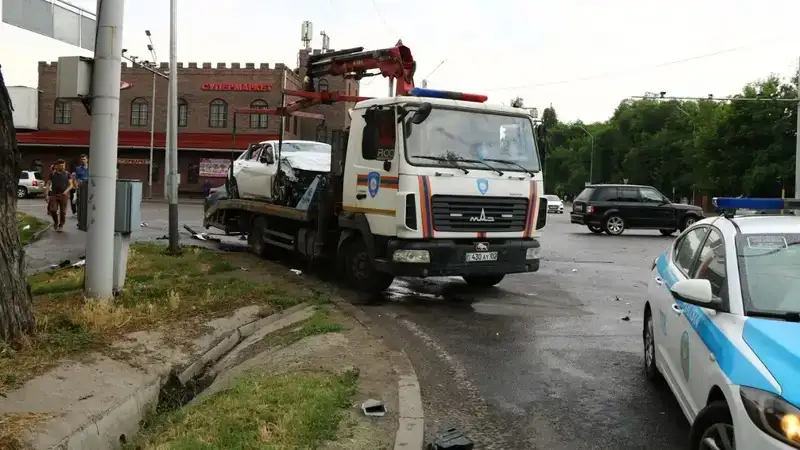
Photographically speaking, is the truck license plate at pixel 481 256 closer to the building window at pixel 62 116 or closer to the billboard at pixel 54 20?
the billboard at pixel 54 20

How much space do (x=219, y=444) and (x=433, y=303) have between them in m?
5.60

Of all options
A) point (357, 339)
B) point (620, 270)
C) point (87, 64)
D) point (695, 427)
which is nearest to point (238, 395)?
point (357, 339)

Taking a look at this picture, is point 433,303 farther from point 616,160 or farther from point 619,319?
point 616,160

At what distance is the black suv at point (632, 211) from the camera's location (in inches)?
930

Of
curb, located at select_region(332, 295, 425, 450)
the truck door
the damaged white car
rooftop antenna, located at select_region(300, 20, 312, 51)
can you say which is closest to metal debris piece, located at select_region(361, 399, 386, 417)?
curb, located at select_region(332, 295, 425, 450)

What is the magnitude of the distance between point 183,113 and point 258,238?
41417 millimetres

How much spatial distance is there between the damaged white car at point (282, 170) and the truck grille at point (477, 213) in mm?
2945

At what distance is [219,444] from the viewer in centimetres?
407

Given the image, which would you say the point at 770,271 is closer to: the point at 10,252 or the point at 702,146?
the point at 10,252

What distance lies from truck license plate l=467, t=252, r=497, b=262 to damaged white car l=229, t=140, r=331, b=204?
320 cm

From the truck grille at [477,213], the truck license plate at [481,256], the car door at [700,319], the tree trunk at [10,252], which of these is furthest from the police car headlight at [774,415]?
the truck license plate at [481,256]

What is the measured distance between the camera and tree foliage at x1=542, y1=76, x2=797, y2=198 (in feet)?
142

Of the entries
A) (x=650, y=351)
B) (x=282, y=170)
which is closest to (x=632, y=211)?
(x=282, y=170)

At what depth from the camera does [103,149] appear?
25.5 ft
